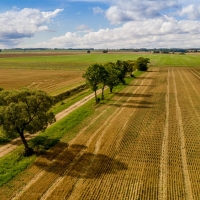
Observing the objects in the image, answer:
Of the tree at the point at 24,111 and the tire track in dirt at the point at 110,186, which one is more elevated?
the tree at the point at 24,111

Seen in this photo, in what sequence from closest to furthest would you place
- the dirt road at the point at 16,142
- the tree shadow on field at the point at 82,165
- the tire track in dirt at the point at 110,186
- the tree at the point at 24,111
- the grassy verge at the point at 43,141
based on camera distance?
the tire track in dirt at the point at 110,186
the tree shadow on field at the point at 82,165
the grassy verge at the point at 43,141
the tree at the point at 24,111
the dirt road at the point at 16,142

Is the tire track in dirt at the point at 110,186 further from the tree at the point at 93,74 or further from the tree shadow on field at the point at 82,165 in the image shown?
the tree at the point at 93,74

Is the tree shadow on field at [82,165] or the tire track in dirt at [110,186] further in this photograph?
the tree shadow on field at [82,165]

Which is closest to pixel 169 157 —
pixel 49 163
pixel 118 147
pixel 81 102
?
pixel 118 147

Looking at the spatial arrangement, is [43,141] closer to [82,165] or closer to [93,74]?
[82,165]

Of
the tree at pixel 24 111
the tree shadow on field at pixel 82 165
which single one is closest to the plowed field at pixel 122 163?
the tree shadow on field at pixel 82 165
